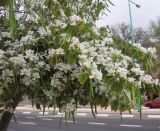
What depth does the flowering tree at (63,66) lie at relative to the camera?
95.0 inches

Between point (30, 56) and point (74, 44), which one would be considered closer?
point (74, 44)

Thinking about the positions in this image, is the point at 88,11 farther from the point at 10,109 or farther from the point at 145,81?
the point at 10,109

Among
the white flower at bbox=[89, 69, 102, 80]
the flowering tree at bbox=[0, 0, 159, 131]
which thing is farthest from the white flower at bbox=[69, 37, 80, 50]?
the white flower at bbox=[89, 69, 102, 80]

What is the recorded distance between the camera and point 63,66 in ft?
8.31

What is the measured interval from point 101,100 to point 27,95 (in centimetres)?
45

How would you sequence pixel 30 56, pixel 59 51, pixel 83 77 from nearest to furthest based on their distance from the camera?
1. pixel 83 77
2. pixel 59 51
3. pixel 30 56

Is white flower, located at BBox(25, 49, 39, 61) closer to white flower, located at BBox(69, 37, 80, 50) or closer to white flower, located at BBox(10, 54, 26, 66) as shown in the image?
white flower, located at BBox(10, 54, 26, 66)

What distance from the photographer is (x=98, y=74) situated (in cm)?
234

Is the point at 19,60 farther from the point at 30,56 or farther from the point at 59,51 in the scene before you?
the point at 59,51

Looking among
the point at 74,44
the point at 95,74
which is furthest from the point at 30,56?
the point at 95,74

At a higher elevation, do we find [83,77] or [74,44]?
[74,44]

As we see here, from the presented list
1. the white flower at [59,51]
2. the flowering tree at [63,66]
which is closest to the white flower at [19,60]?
the flowering tree at [63,66]

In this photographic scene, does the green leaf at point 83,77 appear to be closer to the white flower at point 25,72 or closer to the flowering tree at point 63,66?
the flowering tree at point 63,66

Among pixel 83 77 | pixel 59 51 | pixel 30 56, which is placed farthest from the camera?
pixel 30 56
